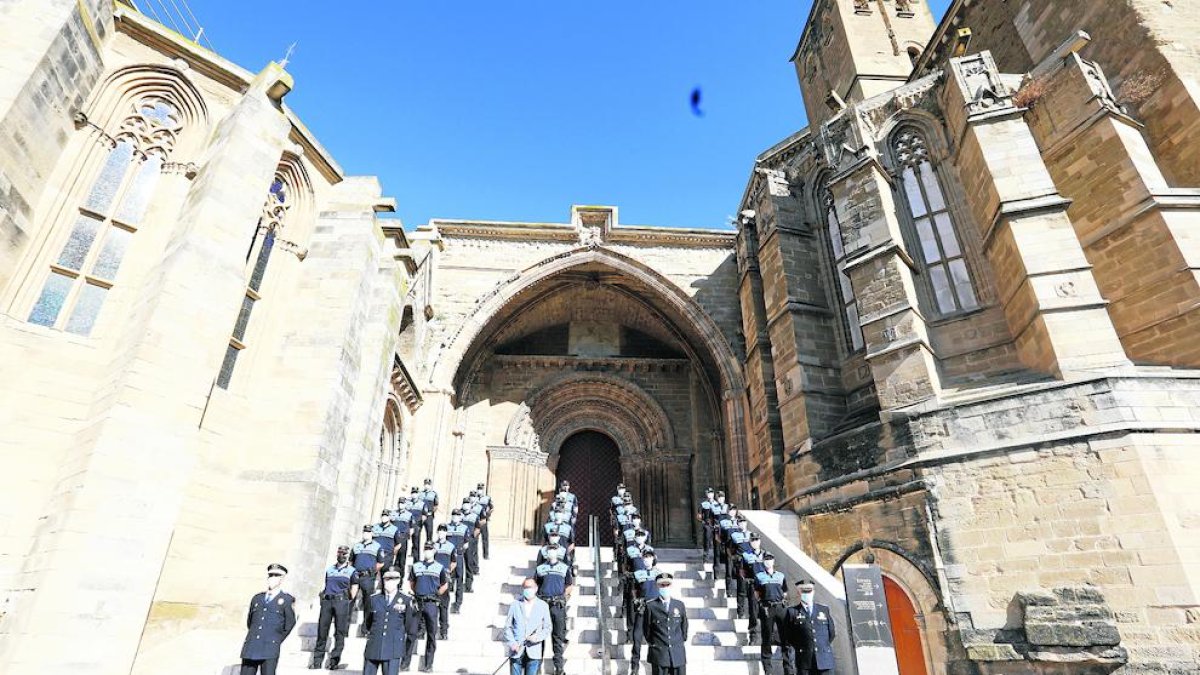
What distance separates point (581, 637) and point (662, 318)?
10640mm

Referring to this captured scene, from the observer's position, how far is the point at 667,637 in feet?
16.8

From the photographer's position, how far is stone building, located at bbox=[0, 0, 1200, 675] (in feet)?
18.1

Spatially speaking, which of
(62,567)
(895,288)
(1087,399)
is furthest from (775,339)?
(62,567)

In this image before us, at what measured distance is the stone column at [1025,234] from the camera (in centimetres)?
723

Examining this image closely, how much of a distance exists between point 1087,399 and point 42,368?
11.0 meters

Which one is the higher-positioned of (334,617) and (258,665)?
(334,617)

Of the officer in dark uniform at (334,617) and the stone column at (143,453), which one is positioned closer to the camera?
the stone column at (143,453)

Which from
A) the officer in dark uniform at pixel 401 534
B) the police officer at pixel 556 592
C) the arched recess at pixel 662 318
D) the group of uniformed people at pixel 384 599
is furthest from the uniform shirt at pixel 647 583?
the arched recess at pixel 662 318

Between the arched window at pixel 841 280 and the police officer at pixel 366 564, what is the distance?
8175 millimetres

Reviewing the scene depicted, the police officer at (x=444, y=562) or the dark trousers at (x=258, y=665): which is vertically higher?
the police officer at (x=444, y=562)

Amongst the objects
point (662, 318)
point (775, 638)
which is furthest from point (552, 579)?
point (662, 318)

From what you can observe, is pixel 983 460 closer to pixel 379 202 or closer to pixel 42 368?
pixel 379 202

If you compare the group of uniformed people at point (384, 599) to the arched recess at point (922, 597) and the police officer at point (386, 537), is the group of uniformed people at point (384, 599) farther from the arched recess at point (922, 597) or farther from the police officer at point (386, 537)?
the arched recess at point (922, 597)

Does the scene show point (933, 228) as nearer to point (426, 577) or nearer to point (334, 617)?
point (426, 577)
